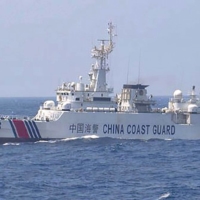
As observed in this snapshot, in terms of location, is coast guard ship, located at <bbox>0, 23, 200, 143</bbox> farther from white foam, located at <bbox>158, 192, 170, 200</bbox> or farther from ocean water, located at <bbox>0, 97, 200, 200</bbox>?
white foam, located at <bbox>158, 192, 170, 200</bbox>

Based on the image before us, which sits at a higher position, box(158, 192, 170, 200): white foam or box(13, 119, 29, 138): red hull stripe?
box(13, 119, 29, 138): red hull stripe

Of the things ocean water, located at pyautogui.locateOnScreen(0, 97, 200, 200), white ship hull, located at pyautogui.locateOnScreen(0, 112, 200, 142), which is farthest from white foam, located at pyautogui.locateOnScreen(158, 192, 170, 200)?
white ship hull, located at pyautogui.locateOnScreen(0, 112, 200, 142)

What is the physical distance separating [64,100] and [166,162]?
13287 millimetres

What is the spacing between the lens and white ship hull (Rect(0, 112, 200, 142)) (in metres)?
53.3

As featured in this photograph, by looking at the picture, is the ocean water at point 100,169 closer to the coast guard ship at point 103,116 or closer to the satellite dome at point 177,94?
the coast guard ship at point 103,116

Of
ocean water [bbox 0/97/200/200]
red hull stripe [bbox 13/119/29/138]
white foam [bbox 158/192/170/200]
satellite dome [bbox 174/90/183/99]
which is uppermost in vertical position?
satellite dome [bbox 174/90/183/99]

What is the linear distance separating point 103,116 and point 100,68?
4.39m

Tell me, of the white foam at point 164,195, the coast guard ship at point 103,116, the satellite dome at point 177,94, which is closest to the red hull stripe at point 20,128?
the coast guard ship at point 103,116

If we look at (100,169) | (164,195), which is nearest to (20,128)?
(100,169)

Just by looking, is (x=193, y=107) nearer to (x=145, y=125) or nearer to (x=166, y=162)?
(x=145, y=125)

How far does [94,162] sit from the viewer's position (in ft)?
144

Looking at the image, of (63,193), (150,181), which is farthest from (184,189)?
(63,193)

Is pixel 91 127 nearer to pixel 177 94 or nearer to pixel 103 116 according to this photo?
pixel 103 116

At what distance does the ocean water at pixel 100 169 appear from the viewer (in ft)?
113
